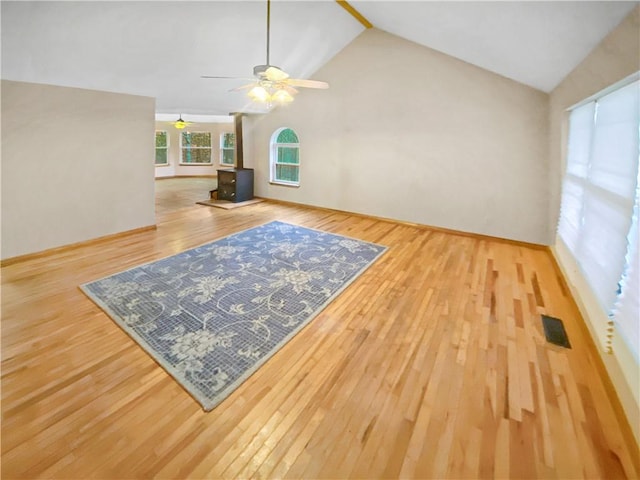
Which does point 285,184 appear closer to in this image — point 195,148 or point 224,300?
point 224,300

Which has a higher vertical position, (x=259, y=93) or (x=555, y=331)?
(x=259, y=93)

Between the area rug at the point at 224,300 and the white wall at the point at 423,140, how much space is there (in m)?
1.88

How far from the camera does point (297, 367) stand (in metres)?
2.05

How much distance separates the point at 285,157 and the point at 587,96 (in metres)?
5.68

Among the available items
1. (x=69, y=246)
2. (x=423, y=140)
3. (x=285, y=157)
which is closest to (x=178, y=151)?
(x=285, y=157)

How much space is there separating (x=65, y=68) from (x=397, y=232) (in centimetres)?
506

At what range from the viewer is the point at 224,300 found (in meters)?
2.87

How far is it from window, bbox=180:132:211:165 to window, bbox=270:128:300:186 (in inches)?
231

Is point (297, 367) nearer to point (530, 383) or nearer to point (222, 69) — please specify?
point (530, 383)

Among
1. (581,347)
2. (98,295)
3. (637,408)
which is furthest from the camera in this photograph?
(98,295)

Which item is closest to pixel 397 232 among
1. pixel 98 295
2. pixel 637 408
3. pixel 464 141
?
pixel 464 141

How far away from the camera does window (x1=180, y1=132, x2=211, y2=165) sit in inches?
463

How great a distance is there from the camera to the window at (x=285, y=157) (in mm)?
7075

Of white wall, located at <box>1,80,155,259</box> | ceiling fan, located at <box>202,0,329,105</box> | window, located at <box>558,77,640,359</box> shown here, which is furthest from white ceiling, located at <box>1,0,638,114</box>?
ceiling fan, located at <box>202,0,329,105</box>
